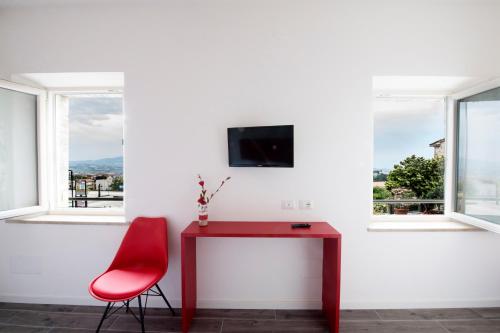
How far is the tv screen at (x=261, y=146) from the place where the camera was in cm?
212

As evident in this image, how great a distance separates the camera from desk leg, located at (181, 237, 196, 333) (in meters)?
1.91

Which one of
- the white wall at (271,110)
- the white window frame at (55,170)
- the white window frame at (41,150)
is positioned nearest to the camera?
the white wall at (271,110)

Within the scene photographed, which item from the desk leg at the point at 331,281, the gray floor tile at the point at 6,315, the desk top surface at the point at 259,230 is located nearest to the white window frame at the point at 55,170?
the gray floor tile at the point at 6,315

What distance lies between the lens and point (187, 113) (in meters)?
2.26

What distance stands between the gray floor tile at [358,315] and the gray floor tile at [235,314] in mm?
656

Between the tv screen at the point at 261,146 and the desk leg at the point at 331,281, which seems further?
the tv screen at the point at 261,146

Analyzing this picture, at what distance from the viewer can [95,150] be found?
2697mm

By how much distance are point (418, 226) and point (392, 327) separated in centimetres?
99

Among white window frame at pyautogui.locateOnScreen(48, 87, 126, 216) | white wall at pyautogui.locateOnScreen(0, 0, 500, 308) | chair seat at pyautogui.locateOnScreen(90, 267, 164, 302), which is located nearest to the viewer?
chair seat at pyautogui.locateOnScreen(90, 267, 164, 302)

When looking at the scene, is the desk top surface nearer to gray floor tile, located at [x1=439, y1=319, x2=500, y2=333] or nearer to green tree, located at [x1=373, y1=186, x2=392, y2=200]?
green tree, located at [x1=373, y1=186, x2=392, y2=200]

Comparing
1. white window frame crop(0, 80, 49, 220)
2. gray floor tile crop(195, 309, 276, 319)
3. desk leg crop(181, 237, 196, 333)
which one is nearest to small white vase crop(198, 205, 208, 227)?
desk leg crop(181, 237, 196, 333)

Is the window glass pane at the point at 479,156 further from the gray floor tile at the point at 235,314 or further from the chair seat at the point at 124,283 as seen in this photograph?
the chair seat at the point at 124,283

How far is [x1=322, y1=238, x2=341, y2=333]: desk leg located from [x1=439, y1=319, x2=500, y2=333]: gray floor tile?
3.35 ft

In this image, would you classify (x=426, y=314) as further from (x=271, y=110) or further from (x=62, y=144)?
(x=62, y=144)
